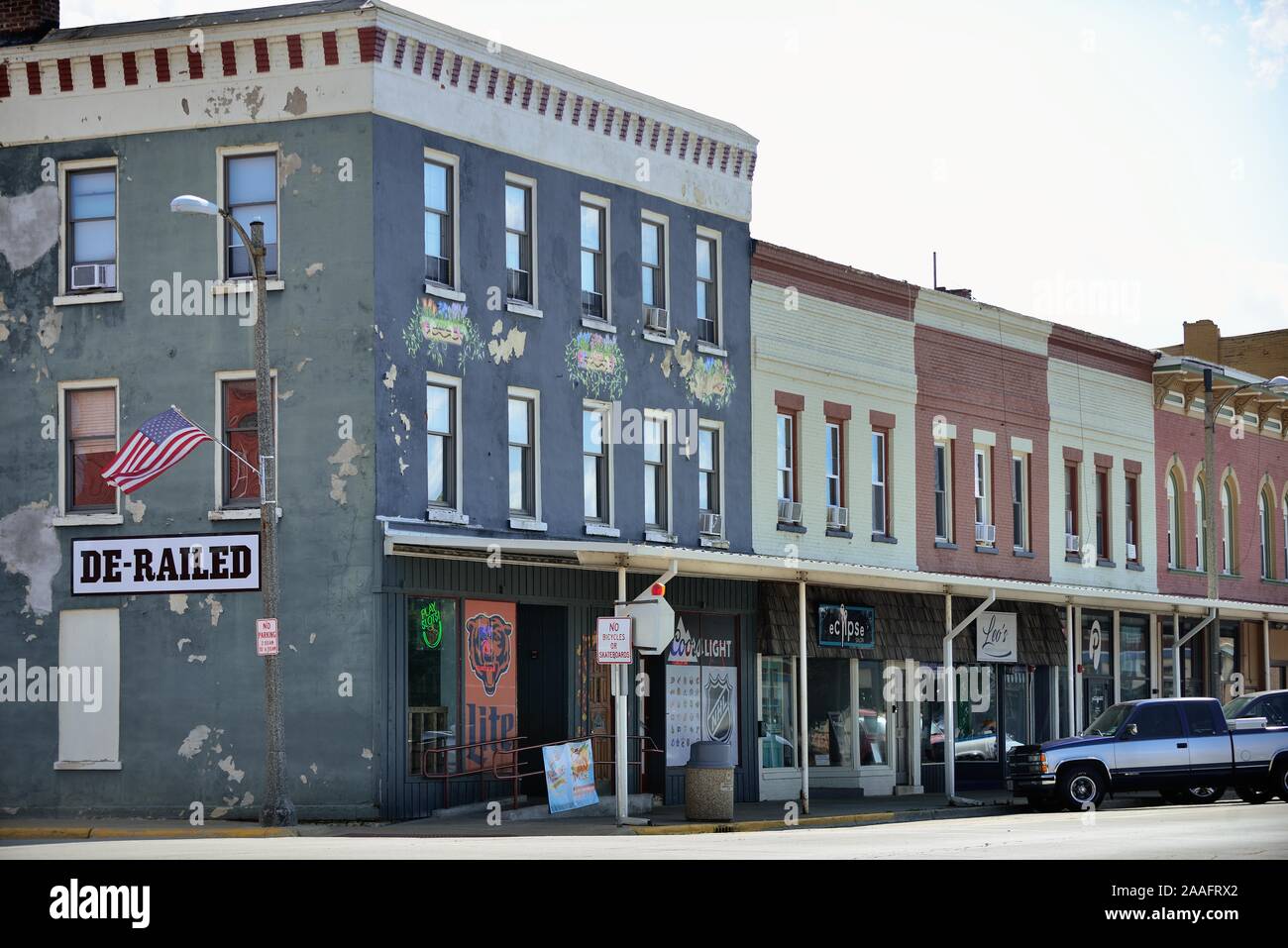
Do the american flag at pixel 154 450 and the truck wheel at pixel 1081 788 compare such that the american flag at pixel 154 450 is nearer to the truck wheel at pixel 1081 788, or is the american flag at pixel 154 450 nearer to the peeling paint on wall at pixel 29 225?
the peeling paint on wall at pixel 29 225

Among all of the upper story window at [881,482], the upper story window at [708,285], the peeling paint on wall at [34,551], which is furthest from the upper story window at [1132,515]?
the peeling paint on wall at [34,551]

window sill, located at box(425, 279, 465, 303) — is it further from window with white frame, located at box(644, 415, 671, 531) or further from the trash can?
the trash can

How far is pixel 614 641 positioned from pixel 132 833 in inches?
265

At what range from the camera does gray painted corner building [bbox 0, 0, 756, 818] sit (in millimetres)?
27062

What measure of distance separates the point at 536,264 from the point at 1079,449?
17149mm

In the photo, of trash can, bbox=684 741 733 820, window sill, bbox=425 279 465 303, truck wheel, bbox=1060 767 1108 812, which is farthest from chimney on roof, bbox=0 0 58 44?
truck wheel, bbox=1060 767 1108 812

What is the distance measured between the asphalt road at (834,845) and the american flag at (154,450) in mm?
4904

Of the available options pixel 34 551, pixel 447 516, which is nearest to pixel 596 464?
pixel 447 516

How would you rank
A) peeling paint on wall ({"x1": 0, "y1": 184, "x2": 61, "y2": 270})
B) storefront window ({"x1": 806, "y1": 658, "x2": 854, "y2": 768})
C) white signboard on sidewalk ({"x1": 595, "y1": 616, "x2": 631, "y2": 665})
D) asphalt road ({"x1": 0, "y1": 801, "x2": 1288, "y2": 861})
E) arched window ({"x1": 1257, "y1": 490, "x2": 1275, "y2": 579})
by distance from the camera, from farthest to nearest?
arched window ({"x1": 1257, "y1": 490, "x2": 1275, "y2": 579}) < storefront window ({"x1": 806, "y1": 658, "x2": 854, "y2": 768}) < peeling paint on wall ({"x1": 0, "y1": 184, "x2": 61, "y2": 270}) < white signboard on sidewalk ({"x1": 595, "y1": 616, "x2": 631, "y2": 665}) < asphalt road ({"x1": 0, "y1": 801, "x2": 1288, "y2": 861})

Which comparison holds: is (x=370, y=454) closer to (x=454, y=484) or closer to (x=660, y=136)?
(x=454, y=484)

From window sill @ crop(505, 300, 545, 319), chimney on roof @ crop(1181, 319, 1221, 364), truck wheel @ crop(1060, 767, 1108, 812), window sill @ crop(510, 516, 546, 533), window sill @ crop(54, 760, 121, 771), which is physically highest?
chimney on roof @ crop(1181, 319, 1221, 364)

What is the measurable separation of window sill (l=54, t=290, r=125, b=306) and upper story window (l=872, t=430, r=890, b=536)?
14889 mm

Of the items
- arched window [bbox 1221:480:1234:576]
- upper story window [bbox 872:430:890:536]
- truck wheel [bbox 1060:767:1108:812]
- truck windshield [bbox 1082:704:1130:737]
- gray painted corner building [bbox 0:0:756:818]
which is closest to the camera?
gray painted corner building [bbox 0:0:756:818]

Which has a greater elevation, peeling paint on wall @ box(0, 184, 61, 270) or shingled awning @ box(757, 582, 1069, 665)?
peeling paint on wall @ box(0, 184, 61, 270)
